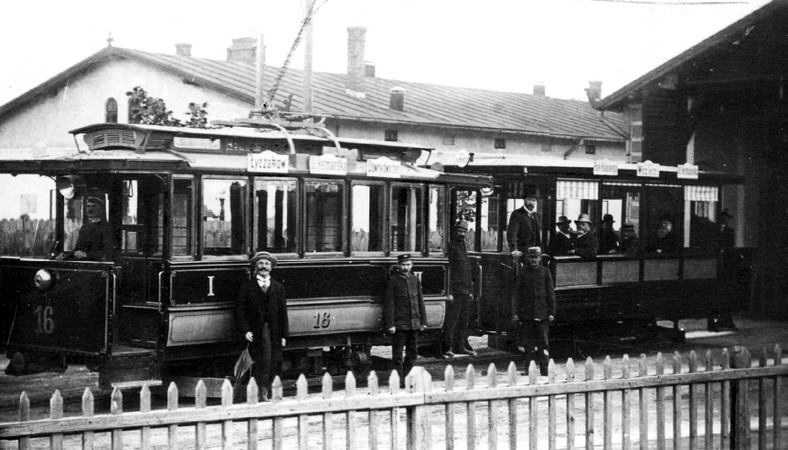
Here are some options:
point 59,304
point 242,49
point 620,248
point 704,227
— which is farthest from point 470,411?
point 242,49

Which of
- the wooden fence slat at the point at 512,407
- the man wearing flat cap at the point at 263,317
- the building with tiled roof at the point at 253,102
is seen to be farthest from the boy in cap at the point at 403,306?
the building with tiled roof at the point at 253,102

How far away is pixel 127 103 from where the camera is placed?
28391 millimetres

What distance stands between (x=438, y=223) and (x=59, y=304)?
5123mm

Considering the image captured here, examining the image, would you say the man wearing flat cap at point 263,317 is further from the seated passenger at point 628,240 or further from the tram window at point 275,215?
the seated passenger at point 628,240

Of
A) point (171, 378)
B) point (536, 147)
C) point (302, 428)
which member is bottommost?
point (171, 378)

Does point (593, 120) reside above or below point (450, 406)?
above

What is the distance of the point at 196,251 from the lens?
39.0ft

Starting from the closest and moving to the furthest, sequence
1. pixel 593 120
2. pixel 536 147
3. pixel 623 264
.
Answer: pixel 623 264
pixel 536 147
pixel 593 120

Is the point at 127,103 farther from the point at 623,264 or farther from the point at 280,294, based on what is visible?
the point at 280,294

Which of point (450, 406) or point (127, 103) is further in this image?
point (127, 103)

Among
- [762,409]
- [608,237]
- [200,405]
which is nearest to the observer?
[200,405]

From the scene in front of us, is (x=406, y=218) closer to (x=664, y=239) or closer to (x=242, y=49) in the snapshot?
(x=664, y=239)

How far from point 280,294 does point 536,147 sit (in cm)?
2406

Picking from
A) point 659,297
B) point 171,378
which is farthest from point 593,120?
point 171,378
